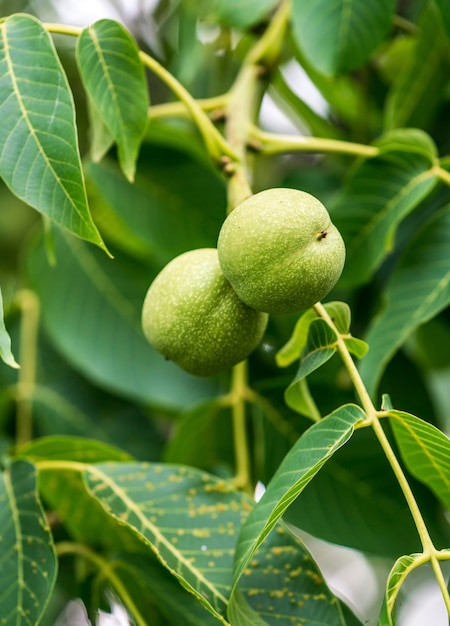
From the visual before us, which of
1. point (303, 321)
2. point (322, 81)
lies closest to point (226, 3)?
point (322, 81)

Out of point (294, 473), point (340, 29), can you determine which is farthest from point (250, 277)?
point (340, 29)

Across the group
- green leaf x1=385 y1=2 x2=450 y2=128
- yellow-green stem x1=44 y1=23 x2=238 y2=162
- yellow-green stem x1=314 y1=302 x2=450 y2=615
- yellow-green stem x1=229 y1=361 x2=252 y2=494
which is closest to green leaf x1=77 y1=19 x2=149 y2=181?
yellow-green stem x1=44 y1=23 x2=238 y2=162

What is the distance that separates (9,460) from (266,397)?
0.37 meters

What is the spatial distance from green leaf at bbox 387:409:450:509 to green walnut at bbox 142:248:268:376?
0.17 meters

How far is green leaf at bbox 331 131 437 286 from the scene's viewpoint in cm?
102

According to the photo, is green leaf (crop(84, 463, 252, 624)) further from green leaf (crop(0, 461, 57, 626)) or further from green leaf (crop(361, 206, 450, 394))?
green leaf (crop(361, 206, 450, 394))

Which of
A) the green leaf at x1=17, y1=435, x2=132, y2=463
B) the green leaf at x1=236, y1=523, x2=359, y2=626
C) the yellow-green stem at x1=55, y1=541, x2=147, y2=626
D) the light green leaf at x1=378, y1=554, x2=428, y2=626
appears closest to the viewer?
the light green leaf at x1=378, y1=554, x2=428, y2=626

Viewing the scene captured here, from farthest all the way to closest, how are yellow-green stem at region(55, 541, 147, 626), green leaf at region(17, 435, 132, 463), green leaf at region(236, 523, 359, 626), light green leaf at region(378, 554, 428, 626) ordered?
1. green leaf at region(17, 435, 132, 463)
2. yellow-green stem at region(55, 541, 147, 626)
3. green leaf at region(236, 523, 359, 626)
4. light green leaf at region(378, 554, 428, 626)

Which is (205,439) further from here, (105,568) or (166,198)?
(166,198)

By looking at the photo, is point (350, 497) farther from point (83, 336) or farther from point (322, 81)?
point (322, 81)

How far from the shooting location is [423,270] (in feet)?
3.24

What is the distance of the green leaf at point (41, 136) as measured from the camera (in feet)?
2.35

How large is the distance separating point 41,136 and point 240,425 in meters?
0.54

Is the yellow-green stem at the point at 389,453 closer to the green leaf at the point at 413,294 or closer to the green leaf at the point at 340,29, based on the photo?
the green leaf at the point at 413,294
